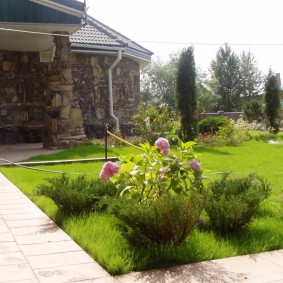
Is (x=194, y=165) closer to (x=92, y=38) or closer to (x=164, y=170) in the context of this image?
(x=164, y=170)

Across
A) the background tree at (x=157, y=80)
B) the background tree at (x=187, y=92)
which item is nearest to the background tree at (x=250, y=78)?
the background tree at (x=157, y=80)

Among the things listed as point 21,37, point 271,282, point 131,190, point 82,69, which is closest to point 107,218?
point 131,190

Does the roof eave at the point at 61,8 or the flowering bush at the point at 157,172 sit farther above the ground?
the roof eave at the point at 61,8

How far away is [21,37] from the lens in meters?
14.8

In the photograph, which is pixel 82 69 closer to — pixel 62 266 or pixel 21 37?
pixel 21 37

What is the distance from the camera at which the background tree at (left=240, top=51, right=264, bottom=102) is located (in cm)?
5738

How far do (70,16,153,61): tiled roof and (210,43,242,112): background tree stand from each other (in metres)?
35.1

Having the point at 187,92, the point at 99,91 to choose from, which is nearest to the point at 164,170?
the point at 187,92

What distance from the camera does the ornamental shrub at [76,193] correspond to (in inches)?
213

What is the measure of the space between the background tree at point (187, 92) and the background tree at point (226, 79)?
128ft

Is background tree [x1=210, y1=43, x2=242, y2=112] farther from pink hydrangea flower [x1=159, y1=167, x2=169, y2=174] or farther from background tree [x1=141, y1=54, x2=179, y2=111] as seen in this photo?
pink hydrangea flower [x1=159, y1=167, x2=169, y2=174]

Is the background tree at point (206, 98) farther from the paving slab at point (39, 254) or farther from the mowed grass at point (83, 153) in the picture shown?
the paving slab at point (39, 254)

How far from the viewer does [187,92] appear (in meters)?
16.5

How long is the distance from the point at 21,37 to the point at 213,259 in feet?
40.8
